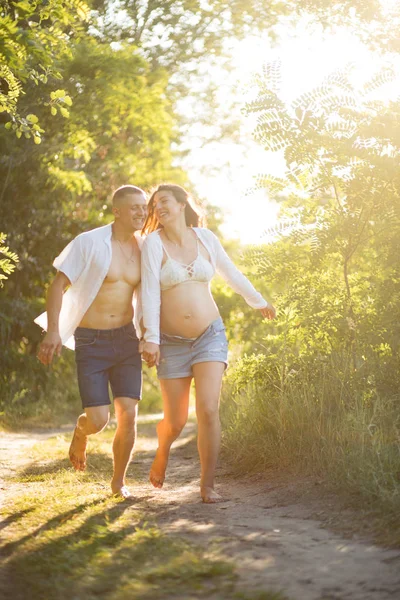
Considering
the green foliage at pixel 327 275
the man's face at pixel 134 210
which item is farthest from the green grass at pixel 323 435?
the man's face at pixel 134 210

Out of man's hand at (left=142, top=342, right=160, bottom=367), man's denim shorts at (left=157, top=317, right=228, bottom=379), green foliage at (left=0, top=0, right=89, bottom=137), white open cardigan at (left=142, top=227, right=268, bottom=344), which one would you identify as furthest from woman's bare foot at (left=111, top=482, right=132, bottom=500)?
green foliage at (left=0, top=0, right=89, bottom=137)

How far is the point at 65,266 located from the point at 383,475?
7.92 ft

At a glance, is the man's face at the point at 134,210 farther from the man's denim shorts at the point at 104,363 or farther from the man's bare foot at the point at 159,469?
A: the man's bare foot at the point at 159,469

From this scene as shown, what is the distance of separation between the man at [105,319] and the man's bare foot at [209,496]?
1.71 feet

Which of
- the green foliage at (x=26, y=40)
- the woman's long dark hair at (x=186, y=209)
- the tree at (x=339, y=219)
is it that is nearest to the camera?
the green foliage at (x=26, y=40)

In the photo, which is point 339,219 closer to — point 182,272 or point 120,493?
point 182,272

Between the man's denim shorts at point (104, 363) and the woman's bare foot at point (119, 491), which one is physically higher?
the man's denim shorts at point (104, 363)

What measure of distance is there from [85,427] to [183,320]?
1.01 metres

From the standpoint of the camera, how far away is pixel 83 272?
19.3ft

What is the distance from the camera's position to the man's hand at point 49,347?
5496 millimetres

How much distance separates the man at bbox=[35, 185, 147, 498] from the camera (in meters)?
5.87

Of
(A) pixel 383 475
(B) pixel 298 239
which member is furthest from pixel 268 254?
(A) pixel 383 475

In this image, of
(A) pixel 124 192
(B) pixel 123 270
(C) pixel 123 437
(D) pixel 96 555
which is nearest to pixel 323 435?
(C) pixel 123 437

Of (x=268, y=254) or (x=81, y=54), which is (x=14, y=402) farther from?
(x=268, y=254)
